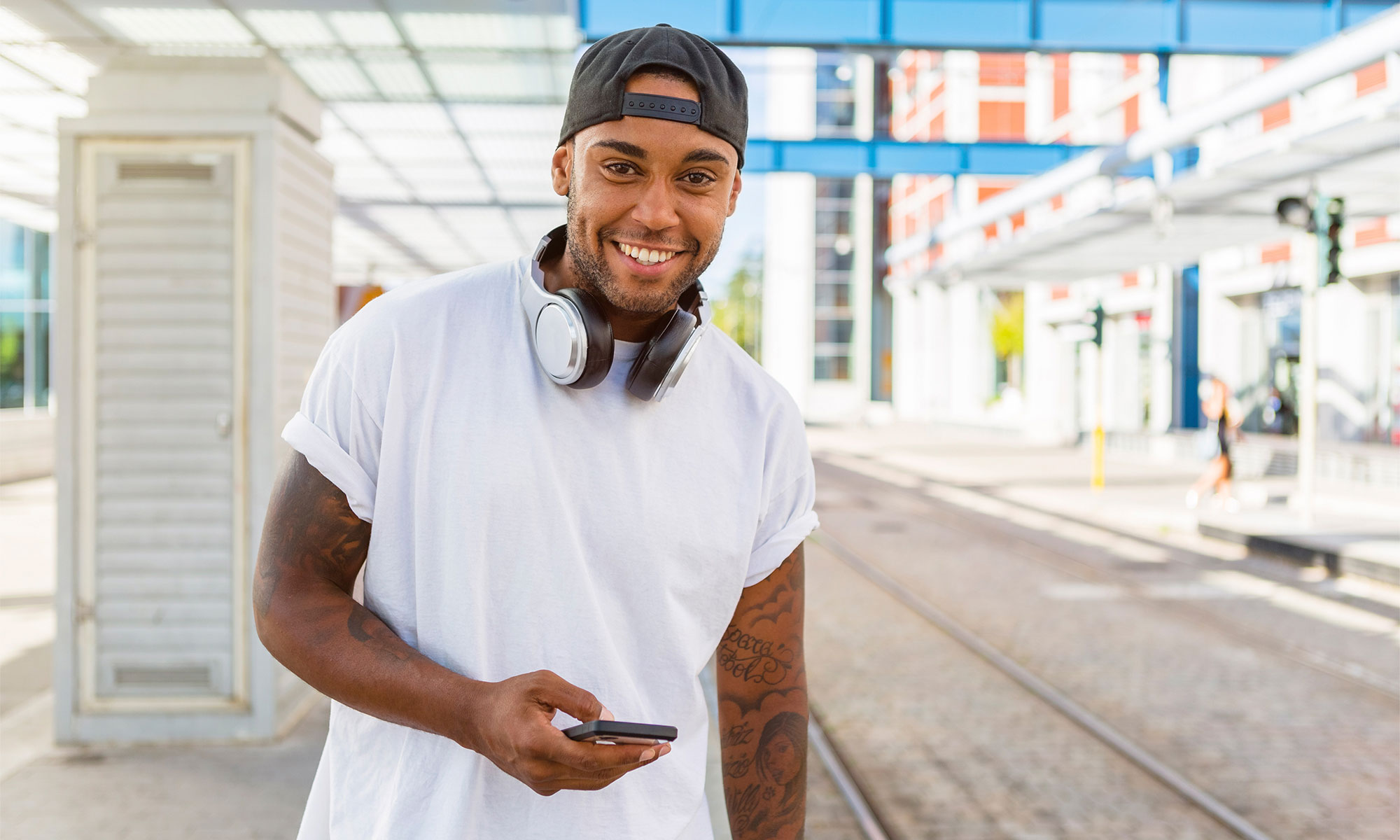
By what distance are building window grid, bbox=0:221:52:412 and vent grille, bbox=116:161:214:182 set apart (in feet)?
51.7

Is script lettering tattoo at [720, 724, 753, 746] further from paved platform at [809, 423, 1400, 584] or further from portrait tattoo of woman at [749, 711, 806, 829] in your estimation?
paved platform at [809, 423, 1400, 584]

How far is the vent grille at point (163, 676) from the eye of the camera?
16.5 ft

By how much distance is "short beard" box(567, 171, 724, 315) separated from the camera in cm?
155

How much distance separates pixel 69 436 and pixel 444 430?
4.29 m

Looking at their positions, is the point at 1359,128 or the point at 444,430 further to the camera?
the point at 1359,128

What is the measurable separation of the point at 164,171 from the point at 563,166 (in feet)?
13.2

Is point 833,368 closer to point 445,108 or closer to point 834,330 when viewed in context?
point 834,330

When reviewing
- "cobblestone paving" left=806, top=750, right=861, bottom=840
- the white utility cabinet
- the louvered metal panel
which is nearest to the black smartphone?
"cobblestone paving" left=806, top=750, right=861, bottom=840

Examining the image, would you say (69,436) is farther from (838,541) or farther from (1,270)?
(1,270)

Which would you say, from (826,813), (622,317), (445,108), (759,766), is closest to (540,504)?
(622,317)

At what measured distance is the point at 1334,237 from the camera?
39.5ft

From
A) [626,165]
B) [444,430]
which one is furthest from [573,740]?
[626,165]

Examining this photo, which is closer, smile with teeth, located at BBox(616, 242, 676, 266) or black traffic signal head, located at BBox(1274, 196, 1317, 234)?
smile with teeth, located at BBox(616, 242, 676, 266)

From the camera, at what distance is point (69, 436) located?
4.98 meters
